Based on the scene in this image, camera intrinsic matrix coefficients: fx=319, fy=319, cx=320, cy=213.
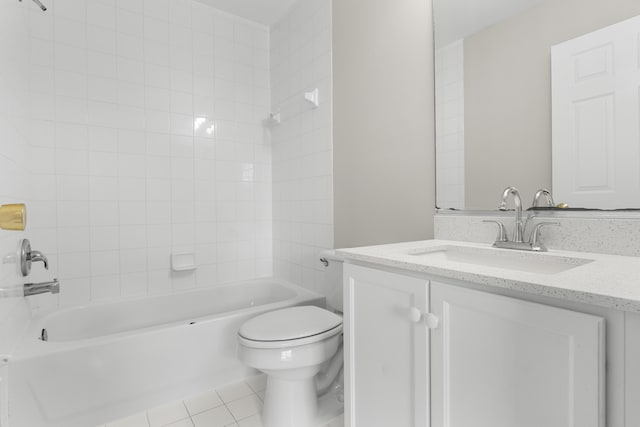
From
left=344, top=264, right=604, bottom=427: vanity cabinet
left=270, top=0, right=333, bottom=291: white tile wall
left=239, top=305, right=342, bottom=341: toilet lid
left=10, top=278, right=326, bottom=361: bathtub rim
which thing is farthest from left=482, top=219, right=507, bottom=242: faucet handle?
left=10, top=278, right=326, bottom=361: bathtub rim

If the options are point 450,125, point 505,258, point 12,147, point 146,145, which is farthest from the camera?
point 146,145

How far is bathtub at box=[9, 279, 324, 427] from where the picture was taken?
133 centimetres

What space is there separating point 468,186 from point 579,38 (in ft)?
1.94

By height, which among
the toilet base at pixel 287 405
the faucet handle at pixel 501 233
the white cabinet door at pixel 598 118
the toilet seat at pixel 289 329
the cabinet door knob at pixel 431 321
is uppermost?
the white cabinet door at pixel 598 118

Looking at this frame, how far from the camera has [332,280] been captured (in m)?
2.01

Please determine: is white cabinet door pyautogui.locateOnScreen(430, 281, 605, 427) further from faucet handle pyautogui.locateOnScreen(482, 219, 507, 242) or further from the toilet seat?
the toilet seat

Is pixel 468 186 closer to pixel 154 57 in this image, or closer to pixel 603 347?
pixel 603 347

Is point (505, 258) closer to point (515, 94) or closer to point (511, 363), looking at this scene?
point (511, 363)

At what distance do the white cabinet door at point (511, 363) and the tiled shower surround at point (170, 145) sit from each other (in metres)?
1.32

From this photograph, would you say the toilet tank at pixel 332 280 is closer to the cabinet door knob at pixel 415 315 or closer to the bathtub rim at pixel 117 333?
the bathtub rim at pixel 117 333

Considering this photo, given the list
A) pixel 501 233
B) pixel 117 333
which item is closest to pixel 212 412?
pixel 117 333

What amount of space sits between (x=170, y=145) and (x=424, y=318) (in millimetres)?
2114

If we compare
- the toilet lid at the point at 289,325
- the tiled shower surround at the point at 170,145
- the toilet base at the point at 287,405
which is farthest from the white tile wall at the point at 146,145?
the toilet base at the point at 287,405

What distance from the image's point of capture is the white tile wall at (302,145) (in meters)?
2.08
